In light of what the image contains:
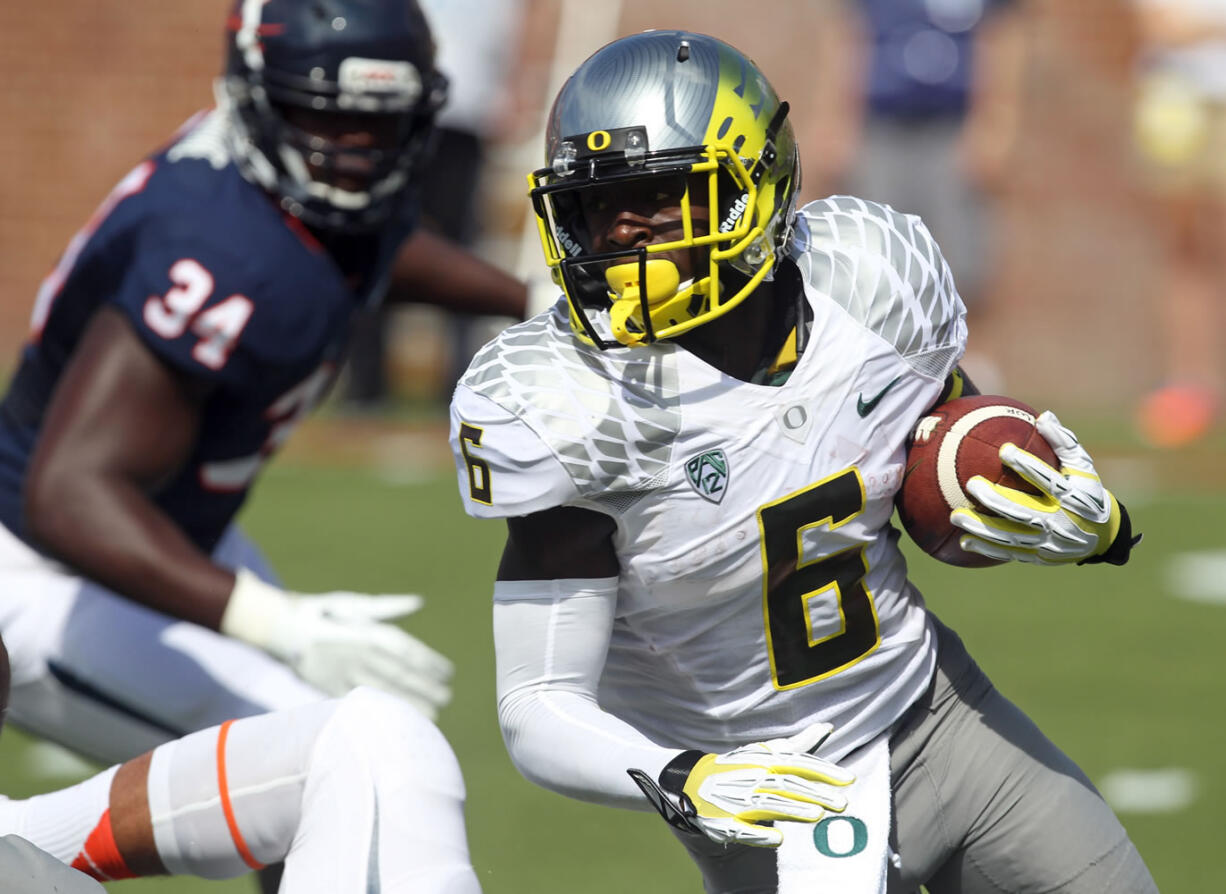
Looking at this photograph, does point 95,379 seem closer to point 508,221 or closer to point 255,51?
point 255,51

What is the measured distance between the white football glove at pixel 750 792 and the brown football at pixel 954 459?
1.67ft

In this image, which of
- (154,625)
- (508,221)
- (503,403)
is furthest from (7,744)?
(508,221)

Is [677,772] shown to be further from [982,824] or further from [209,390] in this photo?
[209,390]

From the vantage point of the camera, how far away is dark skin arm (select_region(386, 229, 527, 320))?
3748mm

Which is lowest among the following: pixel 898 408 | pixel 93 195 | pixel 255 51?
pixel 93 195

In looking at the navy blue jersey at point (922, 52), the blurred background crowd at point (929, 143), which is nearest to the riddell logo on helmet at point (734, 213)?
the blurred background crowd at point (929, 143)

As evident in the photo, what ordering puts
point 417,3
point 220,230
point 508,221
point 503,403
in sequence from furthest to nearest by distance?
point 508,221
point 417,3
point 220,230
point 503,403

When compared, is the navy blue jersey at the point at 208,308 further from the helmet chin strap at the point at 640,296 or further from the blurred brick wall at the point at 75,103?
the blurred brick wall at the point at 75,103

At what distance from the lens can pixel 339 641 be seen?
9.51 feet

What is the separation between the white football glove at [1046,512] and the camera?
2.32 m

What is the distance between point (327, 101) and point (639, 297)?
1235 mm

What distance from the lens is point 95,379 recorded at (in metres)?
3.07

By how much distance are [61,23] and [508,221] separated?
3.52m

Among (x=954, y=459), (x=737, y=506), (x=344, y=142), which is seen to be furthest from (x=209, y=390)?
(x=954, y=459)
